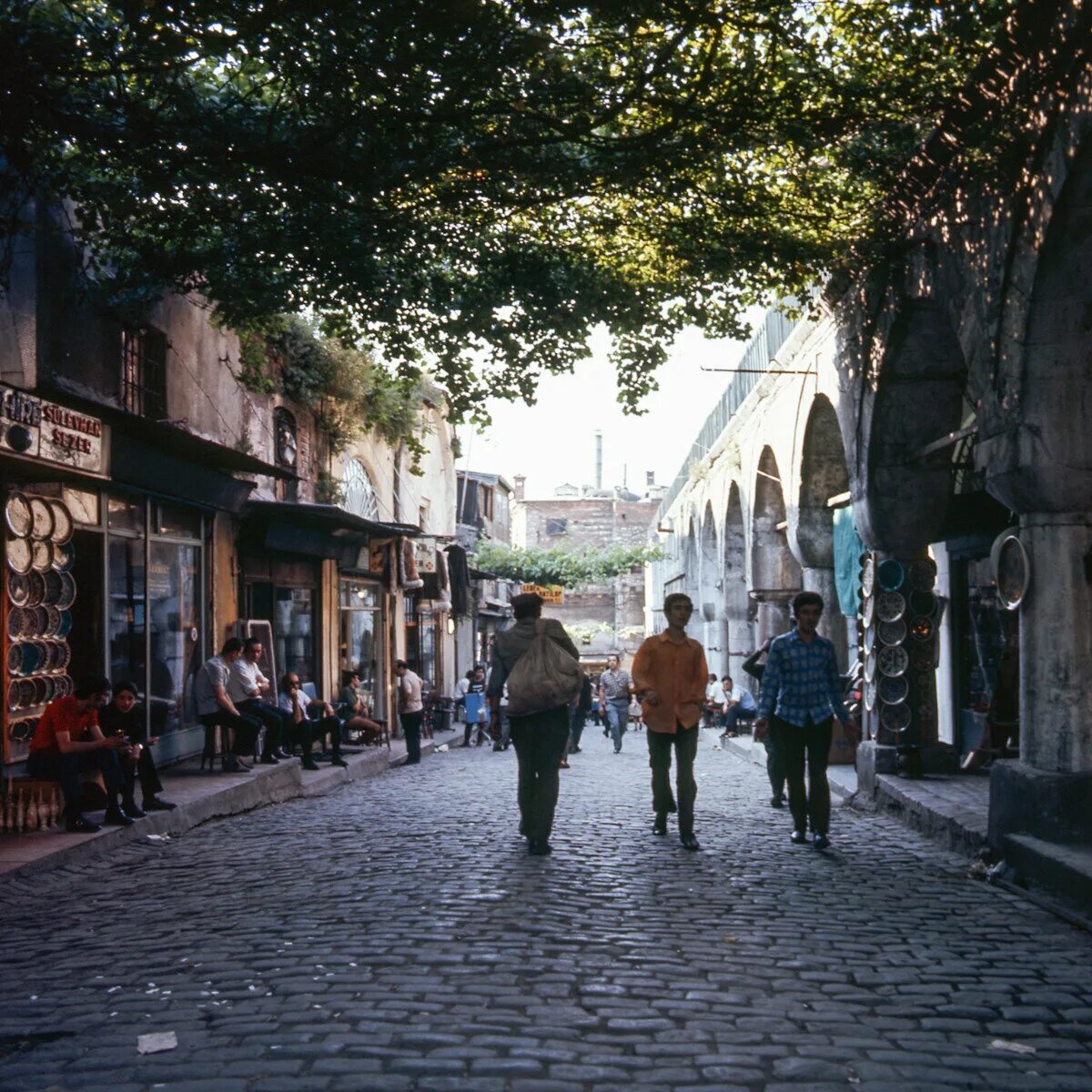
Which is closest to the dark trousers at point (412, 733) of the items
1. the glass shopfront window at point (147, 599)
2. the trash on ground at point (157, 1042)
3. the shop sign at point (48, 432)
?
the glass shopfront window at point (147, 599)

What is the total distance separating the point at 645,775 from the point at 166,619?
567 centimetres

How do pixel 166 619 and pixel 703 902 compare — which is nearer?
pixel 703 902

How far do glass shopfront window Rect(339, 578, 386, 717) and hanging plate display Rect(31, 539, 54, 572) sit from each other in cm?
930

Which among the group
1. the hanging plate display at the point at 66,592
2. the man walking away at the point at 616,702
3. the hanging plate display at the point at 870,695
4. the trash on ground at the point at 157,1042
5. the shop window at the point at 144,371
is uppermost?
the shop window at the point at 144,371

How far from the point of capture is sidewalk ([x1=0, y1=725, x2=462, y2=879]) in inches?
324

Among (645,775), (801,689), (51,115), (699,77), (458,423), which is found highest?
(699,77)

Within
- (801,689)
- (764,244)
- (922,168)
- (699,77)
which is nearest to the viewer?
(699,77)

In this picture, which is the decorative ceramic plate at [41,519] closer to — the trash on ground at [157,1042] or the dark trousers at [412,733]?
the trash on ground at [157,1042]

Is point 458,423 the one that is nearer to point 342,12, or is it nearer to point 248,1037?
point 342,12

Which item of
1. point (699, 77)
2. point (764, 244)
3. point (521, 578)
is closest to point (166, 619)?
point (764, 244)

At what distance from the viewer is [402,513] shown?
2497cm

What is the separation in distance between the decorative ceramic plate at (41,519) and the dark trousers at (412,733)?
7.51 metres

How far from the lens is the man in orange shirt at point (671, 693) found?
8766 mm

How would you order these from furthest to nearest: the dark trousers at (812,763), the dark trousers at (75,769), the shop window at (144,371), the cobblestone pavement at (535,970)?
1. the shop window at (144,371)
2. the dark trousers at (75,769)
3. the dark trousers at (812,763)
4. the cobblestone pavement at (535,970)
